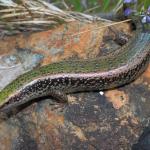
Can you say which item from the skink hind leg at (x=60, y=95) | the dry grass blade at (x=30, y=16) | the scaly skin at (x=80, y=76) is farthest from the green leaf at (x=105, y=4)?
the skink hind leg at (x=60, y=95)

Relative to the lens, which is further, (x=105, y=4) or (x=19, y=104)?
(x=105, y=4)

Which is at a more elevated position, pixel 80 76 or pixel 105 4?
pixel 105 4

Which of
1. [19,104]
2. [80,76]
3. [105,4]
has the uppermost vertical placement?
[105,4]

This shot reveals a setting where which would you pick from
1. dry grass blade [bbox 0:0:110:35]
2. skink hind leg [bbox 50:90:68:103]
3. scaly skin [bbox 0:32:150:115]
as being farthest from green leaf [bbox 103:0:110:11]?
skink hind leg [bbox 50:90:68:103]

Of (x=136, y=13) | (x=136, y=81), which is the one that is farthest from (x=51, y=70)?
(x=136, y=13)

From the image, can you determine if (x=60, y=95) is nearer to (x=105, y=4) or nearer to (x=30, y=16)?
(x=30, y=16)

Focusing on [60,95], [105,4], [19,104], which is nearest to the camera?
[19,104]

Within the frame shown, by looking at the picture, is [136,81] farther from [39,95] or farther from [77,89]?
[39,95]

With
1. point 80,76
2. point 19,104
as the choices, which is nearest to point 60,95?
point 80,76

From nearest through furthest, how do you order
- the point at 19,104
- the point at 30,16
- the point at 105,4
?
1. the point at 19,104
2. the point at 30,16
3. the point at 105,4
